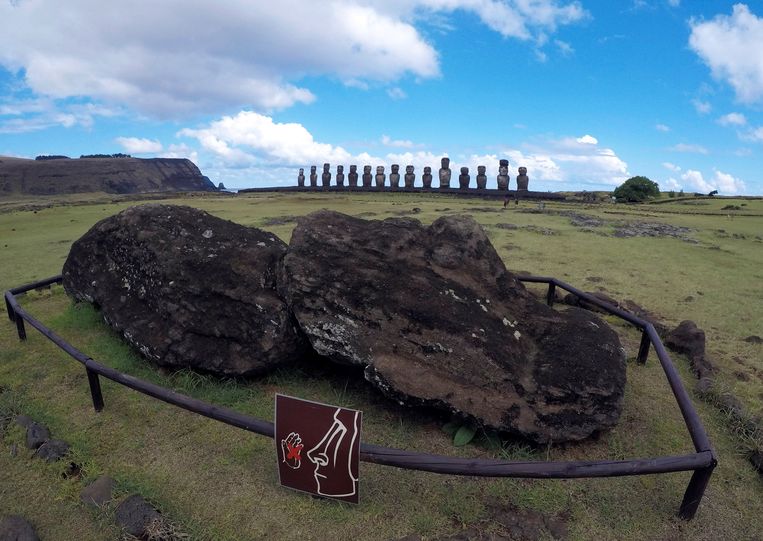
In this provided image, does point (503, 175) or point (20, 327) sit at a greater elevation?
point (503, 175)

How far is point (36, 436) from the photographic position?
4.75 meters

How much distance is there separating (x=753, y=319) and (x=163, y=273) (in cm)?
934

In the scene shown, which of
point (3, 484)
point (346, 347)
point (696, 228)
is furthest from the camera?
point (696, 228)

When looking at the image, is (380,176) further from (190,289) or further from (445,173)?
(190,289)

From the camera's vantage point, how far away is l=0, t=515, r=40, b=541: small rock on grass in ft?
11.7

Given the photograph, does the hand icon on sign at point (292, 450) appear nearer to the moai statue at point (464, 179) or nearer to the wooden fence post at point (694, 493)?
the wooden fence post at point (694, 493)

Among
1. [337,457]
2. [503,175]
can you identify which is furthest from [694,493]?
[503,175]

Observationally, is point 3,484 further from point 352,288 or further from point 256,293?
point 352,288

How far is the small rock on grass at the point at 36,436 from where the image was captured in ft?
15.4

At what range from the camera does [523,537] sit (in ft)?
11.9

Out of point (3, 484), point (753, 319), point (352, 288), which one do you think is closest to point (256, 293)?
point (352, 288)

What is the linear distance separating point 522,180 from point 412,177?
10244 millimetres

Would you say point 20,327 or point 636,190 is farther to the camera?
point 636,190

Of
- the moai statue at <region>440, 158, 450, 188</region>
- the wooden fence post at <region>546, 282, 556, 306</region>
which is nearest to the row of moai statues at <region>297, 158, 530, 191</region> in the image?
the moai statue at <region>440, 158, 450, 188</region>
